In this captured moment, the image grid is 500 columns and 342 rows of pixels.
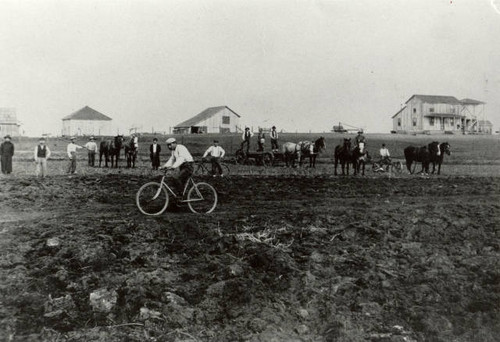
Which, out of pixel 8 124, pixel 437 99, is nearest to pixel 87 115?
pixel 8 124

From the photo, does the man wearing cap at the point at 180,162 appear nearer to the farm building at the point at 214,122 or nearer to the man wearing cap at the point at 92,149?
the man wearing cap at the point at 92,149

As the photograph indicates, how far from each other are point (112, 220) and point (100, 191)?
4.79 metres

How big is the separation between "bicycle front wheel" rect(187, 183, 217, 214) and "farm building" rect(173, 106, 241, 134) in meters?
51.4

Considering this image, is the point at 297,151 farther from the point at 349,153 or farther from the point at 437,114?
the point at 437,114

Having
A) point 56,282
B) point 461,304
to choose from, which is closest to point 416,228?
point 461,304

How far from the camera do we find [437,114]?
66.8 metres

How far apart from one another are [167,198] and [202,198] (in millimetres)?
860

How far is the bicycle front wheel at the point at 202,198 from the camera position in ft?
41.3

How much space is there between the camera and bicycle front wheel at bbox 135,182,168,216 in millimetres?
12047

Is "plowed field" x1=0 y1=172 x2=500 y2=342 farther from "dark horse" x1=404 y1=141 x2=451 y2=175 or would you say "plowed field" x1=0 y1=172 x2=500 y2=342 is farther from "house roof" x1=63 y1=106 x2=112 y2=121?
"house roof" x1=63 y1=106 x2=112 y2=121

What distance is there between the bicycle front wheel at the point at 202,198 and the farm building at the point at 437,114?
5679cm

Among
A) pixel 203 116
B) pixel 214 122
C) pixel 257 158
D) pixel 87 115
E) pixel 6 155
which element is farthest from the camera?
pixel 87 115

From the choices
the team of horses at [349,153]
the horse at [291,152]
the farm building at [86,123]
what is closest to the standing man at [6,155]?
the team of horses at [349,153]

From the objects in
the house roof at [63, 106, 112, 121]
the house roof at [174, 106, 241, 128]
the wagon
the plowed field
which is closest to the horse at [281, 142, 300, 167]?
the wagon
